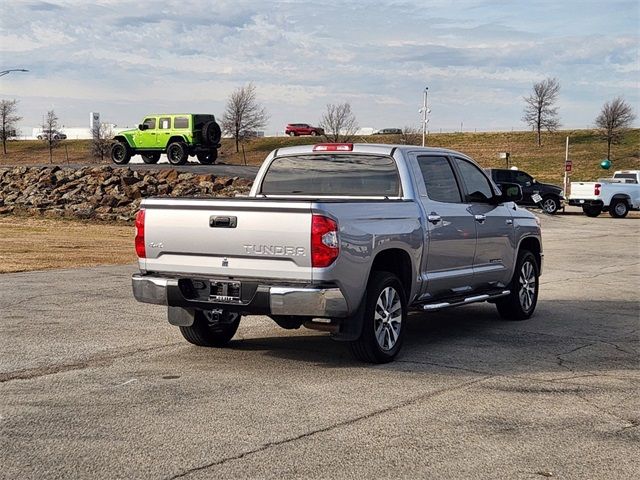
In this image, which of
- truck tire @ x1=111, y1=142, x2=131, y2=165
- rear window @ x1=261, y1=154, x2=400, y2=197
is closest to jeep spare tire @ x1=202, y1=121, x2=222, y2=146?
truck tire @ x1=111, y1=142, x2=131, y2=165

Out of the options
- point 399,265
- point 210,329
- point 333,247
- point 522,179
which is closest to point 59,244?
point 210,329

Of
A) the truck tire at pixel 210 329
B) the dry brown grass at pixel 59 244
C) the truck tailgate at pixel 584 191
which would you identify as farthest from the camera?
the truck tailgate at pixel 584 191

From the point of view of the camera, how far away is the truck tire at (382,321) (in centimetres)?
813

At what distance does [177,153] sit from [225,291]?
31.2 metres

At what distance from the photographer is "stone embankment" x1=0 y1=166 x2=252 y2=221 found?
3027 centimetres

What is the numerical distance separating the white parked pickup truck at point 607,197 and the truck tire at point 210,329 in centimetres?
3503

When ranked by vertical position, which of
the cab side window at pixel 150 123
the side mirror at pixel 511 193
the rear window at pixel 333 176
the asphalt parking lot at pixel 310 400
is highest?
the cab side window at pixel 150 123

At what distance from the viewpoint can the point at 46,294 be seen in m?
12.6

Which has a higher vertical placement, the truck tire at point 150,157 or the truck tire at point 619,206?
the truck tire at point 150,157

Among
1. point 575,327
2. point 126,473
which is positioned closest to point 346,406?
point 126,473

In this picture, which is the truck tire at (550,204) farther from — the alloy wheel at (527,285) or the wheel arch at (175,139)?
the alloy wheel at (527,285)

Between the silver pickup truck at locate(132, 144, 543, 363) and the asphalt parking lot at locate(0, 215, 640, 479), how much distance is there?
17.3 inches

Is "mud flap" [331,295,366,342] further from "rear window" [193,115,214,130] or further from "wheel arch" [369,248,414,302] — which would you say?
"rear window" [193,115,214,130]

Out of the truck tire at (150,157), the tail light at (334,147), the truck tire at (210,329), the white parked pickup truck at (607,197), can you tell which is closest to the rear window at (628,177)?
the white parked pickup truck at (607,197)
